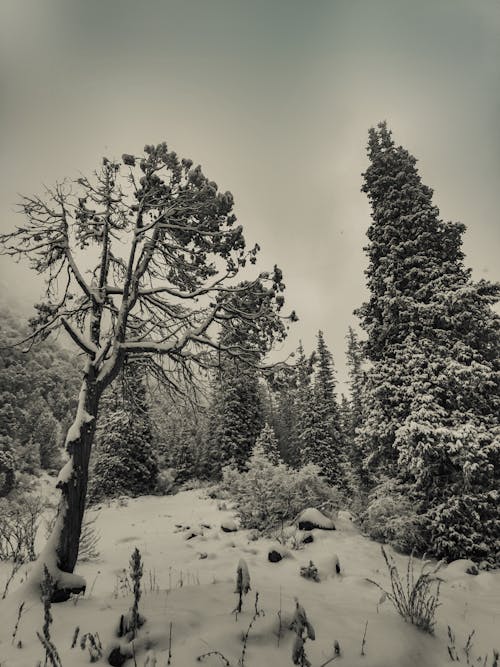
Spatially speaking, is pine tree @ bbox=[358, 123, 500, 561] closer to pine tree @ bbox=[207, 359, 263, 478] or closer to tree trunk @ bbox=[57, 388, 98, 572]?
tree trunk @ bbox=[57, 388, 98, 572]

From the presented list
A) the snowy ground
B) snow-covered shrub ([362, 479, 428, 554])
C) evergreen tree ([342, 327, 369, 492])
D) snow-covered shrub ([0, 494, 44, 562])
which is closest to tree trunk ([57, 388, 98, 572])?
the snowy ground

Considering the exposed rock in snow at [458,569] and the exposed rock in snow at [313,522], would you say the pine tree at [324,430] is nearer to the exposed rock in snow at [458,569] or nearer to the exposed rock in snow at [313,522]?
the exposed rock in snow at [313,522]

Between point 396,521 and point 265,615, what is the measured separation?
20.3ft

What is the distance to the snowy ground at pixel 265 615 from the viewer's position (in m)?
2.85

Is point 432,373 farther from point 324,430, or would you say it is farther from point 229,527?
point 324,430

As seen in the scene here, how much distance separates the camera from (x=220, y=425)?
2941cm

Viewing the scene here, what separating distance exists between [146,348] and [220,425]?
2454 cm

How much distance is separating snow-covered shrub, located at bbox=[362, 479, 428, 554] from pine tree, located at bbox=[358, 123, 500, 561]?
26 centimetres

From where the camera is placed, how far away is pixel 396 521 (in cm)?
838

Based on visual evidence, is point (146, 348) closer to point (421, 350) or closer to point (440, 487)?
point (421, 350)

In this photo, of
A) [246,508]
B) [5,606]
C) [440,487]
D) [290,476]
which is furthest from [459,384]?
[5,606]

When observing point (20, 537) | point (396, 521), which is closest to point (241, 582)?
point (20, 537)

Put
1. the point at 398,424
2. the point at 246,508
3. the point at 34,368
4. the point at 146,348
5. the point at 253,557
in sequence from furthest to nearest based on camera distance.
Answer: the point at 34,368
the point at 246,508
the point at 398,424
the point at 253,557
the point at 146,348

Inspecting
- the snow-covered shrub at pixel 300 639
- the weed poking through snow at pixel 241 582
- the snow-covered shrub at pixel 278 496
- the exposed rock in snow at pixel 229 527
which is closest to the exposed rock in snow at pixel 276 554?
the snow-covered shrub at pixel 278 496
